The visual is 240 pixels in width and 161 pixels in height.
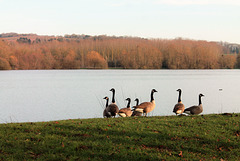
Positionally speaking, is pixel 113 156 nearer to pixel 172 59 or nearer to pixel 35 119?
pixel 35 119

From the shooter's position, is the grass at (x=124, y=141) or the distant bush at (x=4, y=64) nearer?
the grass at (x=124, y=141)

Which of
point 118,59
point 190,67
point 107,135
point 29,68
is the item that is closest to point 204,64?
point 190,67

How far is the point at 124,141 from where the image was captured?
26.5 feet

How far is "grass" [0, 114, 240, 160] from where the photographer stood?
279 inches

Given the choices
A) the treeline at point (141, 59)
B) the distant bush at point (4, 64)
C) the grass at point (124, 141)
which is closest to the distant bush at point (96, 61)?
the treeline at point (141, 59)

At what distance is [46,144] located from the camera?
7.74 m

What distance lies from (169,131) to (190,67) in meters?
106

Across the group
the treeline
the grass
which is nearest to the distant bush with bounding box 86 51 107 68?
the treeline

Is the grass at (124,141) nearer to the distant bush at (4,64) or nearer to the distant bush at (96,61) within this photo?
the distant bush at (4,64)

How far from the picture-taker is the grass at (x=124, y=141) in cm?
709

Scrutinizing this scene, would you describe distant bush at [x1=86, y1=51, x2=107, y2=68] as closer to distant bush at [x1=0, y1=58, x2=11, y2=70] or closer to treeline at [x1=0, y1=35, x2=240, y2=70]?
treeline at [x1=0, y1=35, x2=240, y2=70]

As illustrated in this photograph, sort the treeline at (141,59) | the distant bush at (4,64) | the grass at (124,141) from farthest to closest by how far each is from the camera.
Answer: the treeline at (141,59) → the distant bush at (4,64) → the grass at (124,141)

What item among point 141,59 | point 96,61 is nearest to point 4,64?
point 96,61

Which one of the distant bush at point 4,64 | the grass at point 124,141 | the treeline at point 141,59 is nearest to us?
the grass at point 124,141
